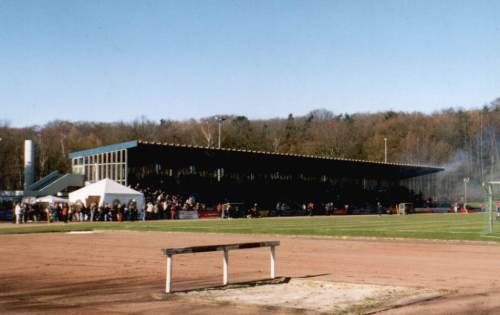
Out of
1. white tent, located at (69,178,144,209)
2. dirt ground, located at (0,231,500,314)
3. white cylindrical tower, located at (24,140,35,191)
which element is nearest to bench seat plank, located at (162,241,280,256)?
dirt ground, located at (0,231,500,314)

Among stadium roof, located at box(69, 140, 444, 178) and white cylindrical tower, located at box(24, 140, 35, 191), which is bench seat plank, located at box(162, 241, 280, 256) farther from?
white cylindrical tower, located at box(24, 140, 35, 191)

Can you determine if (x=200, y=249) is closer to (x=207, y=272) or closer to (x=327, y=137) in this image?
(x=207, y=272)

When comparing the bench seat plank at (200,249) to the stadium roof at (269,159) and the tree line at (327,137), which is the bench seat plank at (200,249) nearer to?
the stadium roof at (269,159)

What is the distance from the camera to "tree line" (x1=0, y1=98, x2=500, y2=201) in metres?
98.3

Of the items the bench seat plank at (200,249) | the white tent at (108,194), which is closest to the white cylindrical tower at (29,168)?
the white tent at (108,194)

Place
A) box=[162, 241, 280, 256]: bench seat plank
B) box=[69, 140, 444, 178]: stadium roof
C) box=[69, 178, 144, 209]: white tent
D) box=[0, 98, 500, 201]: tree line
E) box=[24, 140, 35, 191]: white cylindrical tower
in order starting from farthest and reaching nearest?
box=[0, 98, 500, 201]: tree line < box=[24, 140, 35, 191]: white cylindrical tower < box=[69, 140, 444, 178]: stadium roof < box=[69, 178, 144, 209]: white tent < box=[162, 241, 280, 256]: bench seat plank

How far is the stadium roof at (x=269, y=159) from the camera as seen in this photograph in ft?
215

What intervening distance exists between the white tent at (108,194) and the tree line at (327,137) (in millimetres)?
45300

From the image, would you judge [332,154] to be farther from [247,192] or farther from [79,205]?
[79,205]

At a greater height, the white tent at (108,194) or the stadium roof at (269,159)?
the stadium roof at (269,159)

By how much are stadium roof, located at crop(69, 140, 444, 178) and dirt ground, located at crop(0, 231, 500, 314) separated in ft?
125

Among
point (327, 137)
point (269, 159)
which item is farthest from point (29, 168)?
point (327, 137)

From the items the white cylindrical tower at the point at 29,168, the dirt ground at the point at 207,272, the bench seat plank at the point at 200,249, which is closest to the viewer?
the dirt ground at the point at 207,272

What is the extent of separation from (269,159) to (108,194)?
91.1 feet
